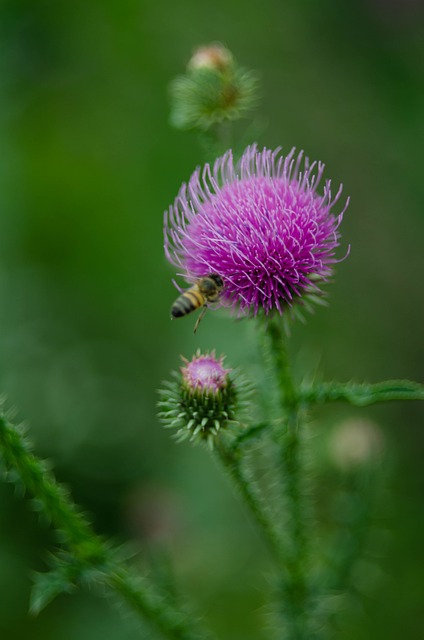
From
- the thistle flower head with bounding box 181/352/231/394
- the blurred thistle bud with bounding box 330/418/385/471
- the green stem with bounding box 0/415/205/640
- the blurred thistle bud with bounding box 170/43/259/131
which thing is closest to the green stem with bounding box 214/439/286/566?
the thistle flower head with bounding box 181/352/231/394

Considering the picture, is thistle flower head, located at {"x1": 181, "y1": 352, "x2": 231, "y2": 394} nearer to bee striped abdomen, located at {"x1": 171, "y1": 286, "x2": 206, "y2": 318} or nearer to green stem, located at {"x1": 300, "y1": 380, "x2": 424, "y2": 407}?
bee striped abdomen, located at {"x1": 171, "y1": 286, "x2": 206, "y2": 318}

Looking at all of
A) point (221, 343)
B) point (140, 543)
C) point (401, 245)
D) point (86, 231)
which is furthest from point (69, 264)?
point (401, 245)

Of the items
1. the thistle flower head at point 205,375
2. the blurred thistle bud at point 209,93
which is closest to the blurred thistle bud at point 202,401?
the thistle flower head at point 205,375

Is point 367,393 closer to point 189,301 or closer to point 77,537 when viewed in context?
point 189,301

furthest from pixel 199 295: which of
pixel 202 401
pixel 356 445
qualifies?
pixel 356 445

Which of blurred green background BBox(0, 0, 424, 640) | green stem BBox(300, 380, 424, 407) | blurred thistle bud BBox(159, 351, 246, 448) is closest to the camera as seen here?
green stem BBox(300, 380, 424, 407)

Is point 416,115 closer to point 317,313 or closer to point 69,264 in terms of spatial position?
point 317,313

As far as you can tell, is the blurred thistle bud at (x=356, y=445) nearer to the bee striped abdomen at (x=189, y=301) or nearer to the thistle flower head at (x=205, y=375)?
the thistle flower head at (x=205, y=375)
